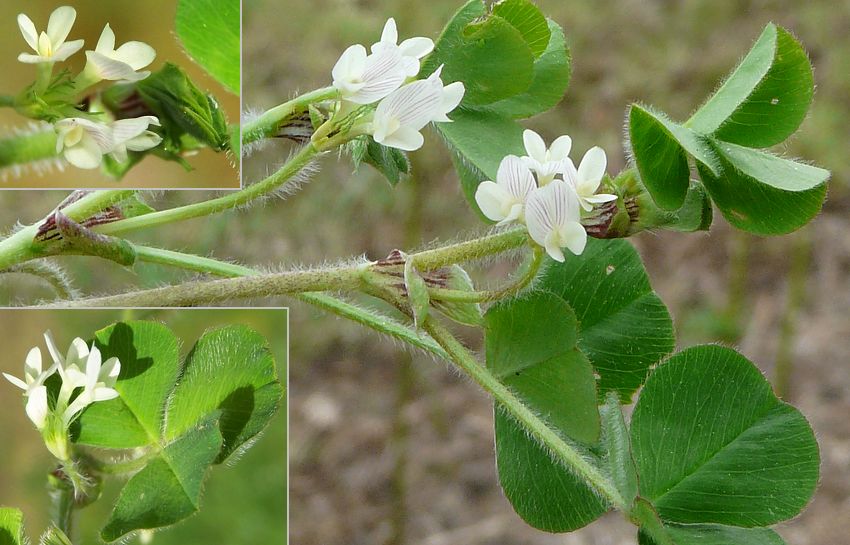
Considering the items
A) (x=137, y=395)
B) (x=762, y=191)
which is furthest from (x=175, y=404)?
(x=762, y=191)

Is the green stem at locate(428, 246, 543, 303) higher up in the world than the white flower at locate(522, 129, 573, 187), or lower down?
lower down

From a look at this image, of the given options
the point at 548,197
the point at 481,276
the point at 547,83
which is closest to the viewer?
the point at 548,197

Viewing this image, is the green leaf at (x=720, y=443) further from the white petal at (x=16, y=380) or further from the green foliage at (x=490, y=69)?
the white petal at (x=16, y=380)

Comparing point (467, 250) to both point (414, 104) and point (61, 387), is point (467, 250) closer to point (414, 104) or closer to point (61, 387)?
point (414, 104)

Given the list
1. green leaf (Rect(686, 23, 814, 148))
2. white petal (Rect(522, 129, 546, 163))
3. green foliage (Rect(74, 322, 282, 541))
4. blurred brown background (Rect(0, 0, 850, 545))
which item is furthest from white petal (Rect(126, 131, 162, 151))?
blurred brown background (Rect(0, 0, 850, 545))

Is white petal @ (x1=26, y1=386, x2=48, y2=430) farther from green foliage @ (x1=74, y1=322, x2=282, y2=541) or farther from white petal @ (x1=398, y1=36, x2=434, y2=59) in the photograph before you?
white petal @ (x1=398, y1=36, x2=434, y2=59)

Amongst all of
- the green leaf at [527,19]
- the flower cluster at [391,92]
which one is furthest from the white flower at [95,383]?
the green leaf at [527,19]
